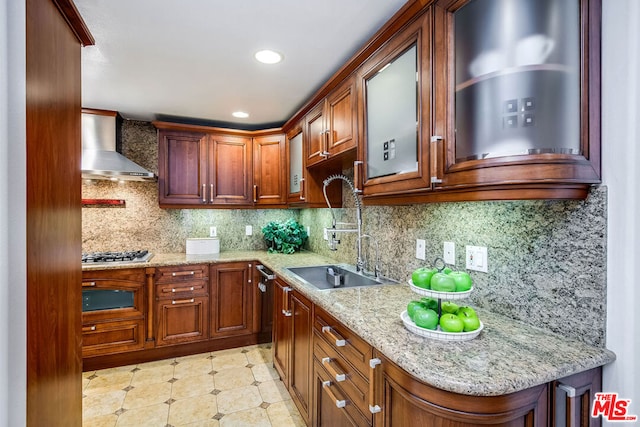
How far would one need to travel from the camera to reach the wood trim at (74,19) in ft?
3.79

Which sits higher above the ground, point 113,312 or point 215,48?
point 215,48

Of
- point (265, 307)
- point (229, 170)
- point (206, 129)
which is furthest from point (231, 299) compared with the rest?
point (206, 129)

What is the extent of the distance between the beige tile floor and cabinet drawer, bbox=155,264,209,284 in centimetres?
76

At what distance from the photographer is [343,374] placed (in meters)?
1.36

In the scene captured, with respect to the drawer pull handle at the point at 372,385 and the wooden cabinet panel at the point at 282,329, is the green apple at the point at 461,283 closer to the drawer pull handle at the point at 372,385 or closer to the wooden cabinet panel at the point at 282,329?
the drawer pull handle at the point at 372,385

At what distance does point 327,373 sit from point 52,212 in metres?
1.37

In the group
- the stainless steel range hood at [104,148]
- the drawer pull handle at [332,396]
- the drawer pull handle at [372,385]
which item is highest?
the stainless steel range hood at [104,148]

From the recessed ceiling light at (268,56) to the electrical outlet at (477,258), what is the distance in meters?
1.67

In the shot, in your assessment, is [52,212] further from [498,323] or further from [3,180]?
[498,323]

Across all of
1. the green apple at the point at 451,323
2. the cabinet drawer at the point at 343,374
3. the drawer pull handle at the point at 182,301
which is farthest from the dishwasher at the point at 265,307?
the green apple at the point at 451,323

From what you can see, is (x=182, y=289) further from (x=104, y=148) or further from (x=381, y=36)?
(x=381, y=36)

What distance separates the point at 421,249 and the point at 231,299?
2.08m

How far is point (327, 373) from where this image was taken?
61.1 inches

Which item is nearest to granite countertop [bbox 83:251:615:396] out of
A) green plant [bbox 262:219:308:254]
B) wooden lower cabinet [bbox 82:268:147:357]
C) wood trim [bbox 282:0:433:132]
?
wood trim [bbox 282:0:433:132]
